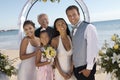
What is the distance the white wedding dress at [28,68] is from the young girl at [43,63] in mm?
192

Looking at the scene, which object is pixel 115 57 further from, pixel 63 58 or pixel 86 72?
pixel 63 58

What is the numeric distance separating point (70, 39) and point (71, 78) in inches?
20.2

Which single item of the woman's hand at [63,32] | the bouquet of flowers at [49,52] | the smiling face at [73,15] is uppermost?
the smiling face at [73,15]

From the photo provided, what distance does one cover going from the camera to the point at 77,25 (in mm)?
4992

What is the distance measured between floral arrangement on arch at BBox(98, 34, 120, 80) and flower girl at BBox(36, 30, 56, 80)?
2.26 ft

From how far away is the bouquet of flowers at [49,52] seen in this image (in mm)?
5055

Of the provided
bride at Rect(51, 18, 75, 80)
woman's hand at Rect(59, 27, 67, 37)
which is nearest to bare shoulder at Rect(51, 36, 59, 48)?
bride at Rect(51, 18, 75, 80)

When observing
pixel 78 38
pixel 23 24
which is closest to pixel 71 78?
pixel 78 38

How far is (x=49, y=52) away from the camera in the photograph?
200 inches

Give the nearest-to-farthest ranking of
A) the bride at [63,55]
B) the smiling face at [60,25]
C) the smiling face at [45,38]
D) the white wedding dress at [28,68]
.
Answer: the smiling face at [60,25], the bride at [63,55], the smiling face at [45,38], the white wedding dress at [28,68]

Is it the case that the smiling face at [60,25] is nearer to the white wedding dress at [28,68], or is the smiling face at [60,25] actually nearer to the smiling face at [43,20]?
the smiling face at [43,20]

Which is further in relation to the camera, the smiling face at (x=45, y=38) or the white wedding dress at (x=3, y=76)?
the white wedding dress at (x=3, y=76)

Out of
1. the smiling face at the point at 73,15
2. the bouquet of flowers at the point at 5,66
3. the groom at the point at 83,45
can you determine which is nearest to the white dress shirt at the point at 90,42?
the groom at the point at 83,45

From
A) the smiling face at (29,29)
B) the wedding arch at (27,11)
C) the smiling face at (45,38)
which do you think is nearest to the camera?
the smiling face at (45,38)
